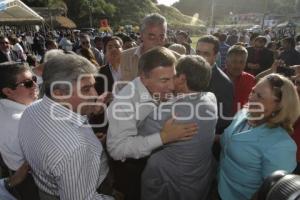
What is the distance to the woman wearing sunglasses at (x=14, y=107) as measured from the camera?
95.6 inches

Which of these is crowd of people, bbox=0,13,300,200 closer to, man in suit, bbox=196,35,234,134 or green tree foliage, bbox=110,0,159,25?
man in suit, bbox=196,35,234,134

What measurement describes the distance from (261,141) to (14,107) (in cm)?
180

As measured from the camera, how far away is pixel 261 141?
2.25 m

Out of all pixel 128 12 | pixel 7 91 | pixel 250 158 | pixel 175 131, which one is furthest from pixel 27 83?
pixel 128 12

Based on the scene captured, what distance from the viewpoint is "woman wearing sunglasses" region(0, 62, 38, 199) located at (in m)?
2.43

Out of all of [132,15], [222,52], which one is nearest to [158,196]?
[222,52]

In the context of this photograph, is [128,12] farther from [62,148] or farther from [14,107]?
[62,148]

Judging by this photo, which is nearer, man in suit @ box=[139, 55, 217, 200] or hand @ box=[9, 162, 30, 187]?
man in suit @ box=[139, 55, 217, 200]

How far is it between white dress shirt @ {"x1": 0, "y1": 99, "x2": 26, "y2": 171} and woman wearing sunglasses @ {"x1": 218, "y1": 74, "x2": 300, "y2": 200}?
1.51 m

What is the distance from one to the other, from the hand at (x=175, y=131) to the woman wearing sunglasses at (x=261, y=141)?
0.44m

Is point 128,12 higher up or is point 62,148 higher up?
point 128,12

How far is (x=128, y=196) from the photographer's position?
2.86 metres

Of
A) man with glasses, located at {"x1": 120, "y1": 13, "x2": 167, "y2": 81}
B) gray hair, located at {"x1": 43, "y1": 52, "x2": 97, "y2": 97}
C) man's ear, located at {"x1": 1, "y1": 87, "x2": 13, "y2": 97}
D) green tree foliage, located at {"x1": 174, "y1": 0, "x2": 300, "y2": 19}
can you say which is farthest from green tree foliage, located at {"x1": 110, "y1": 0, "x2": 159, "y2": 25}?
gray hair, located at {"x1": 43, "y1": 52, "x2": 97, "y2": 97}

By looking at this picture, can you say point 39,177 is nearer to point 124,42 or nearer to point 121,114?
point 121,114
